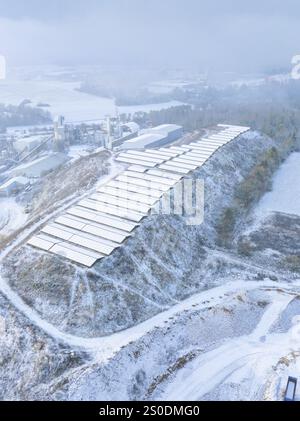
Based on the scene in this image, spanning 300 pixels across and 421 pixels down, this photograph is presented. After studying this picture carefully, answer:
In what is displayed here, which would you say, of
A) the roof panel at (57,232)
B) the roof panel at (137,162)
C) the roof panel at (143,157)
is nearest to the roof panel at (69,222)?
the roof panel at (57,232)

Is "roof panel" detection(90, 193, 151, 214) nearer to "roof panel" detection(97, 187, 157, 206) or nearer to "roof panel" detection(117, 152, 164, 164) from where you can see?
A: "roof panel" detection(97, 187, 157, 206)

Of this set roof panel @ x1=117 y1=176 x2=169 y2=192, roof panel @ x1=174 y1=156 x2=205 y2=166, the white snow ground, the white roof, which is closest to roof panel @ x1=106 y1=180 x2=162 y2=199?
roof panel @ x1=117 y1=176 x2=169 y2=192

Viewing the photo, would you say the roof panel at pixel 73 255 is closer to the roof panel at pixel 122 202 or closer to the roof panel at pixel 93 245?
the roof panel at pixel 93 245

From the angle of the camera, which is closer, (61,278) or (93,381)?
(93,381)
